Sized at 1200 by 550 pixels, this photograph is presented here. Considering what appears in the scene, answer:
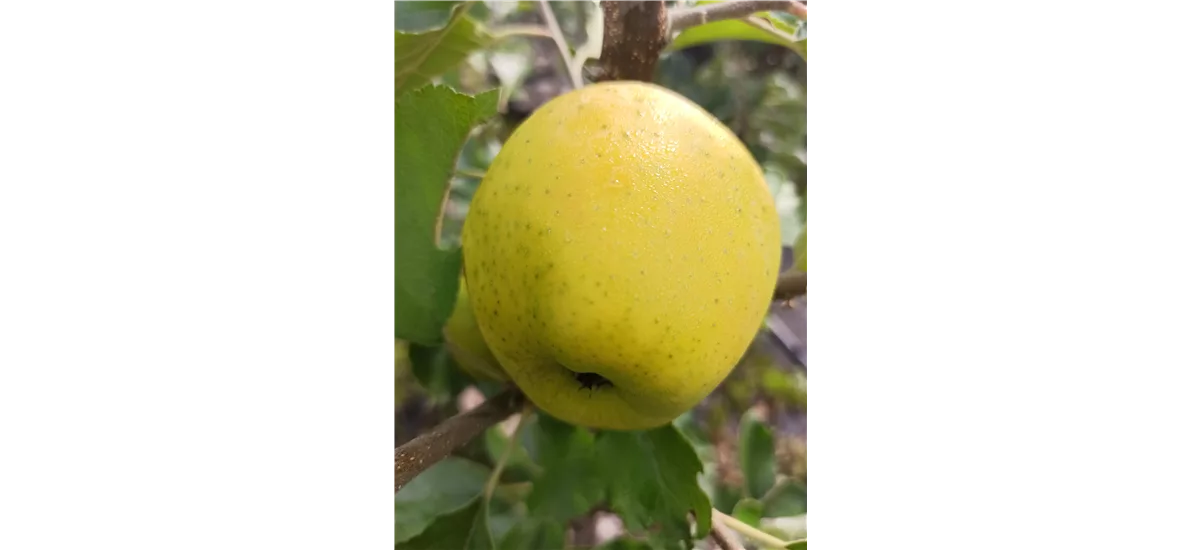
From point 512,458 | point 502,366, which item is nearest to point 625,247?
point 502,366

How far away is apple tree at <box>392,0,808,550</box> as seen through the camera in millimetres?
590

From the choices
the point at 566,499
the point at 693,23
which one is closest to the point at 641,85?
the point at 693,23

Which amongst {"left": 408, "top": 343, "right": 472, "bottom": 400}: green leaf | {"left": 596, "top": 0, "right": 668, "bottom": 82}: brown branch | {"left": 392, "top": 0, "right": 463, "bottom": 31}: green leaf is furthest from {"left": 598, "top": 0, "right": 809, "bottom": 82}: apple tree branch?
{"left": 408, "top": 343, "right": 472, "bottom": 400}: green leaf

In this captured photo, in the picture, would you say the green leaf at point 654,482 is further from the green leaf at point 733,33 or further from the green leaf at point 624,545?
the green leaf at point 733,33

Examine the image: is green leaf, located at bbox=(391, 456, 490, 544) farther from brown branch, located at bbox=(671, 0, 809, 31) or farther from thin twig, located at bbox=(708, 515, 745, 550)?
brown branch, located at bbox=(671, 0, 809, 31)

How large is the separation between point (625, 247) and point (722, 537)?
28 cm

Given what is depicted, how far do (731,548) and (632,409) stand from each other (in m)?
0.16

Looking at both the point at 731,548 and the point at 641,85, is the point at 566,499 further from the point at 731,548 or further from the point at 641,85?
the point at 641,85

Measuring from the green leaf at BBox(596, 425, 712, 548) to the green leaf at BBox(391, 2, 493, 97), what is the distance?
298 mm

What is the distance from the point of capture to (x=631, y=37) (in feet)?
1.96

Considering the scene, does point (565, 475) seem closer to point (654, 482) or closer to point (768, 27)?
point (654, 482)

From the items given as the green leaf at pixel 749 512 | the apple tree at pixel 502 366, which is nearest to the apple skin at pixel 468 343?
the apple tree at pixel 502 366
